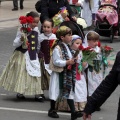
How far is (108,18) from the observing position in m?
14.8

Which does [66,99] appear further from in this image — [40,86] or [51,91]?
[40,86]

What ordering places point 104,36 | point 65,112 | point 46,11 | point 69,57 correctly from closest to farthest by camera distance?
1. point 69,57
2. point 65,112
3. point 46,11
4. point 104,36

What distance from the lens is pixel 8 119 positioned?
289 inches

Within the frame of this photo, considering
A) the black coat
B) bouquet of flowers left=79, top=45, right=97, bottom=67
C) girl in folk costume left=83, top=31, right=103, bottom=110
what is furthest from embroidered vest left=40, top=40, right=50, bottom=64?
the black coat

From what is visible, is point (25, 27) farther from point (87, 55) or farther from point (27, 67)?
point (87, 55)

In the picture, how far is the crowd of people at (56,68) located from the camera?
7.17m

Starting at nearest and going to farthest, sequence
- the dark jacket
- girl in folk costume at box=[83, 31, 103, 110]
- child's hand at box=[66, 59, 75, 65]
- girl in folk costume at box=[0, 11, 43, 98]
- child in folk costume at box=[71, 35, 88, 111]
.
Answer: child's hand at box=[66, 59, 75, 65] → child in folk costume at box=[71, 35, 88, 111] → girl in folk costume at box=[83, 31, 103, 110] → girl in folk costume at box=[0, 11, 43, 98] → the dark jacket

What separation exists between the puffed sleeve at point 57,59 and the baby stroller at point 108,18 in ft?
25.3

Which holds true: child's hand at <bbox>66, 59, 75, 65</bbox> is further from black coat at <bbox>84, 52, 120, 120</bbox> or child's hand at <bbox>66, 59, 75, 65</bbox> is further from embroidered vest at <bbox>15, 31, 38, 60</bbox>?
black coat at <bbox>84, 52, 120, 120</bbox>

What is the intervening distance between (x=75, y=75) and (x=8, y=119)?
1140mm

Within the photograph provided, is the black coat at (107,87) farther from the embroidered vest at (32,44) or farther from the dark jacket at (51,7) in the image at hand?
the dark jacket at (51,7)

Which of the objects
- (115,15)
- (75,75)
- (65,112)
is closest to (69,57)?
(75,75)

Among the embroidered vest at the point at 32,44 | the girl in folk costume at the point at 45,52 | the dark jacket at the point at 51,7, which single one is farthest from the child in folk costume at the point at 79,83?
the dark jacket at the point at 51,7

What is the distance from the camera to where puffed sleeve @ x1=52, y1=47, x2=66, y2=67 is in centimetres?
707
